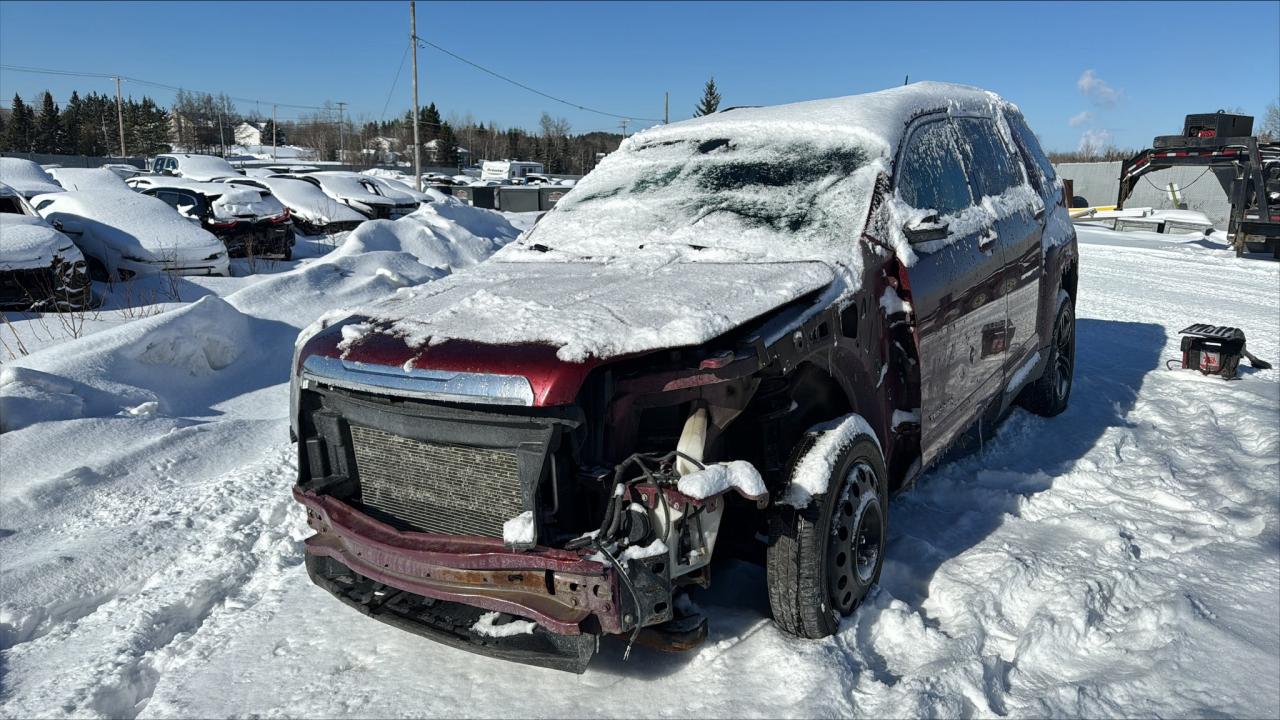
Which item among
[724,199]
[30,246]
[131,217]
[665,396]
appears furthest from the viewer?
[131,217]

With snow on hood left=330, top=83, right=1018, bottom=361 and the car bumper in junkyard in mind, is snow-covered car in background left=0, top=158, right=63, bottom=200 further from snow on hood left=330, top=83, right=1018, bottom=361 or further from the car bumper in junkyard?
the car bumper in junkyard

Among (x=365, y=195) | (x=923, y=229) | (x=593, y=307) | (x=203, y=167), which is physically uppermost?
(x=203, y=167)

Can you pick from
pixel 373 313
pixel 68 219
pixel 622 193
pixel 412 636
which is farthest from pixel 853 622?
pixel 68 219

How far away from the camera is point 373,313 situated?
129 inches

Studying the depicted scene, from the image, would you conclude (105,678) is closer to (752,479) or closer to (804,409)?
(752,479)

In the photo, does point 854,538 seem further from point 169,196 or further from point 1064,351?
point 169,196

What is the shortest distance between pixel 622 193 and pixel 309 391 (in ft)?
A: 6.47

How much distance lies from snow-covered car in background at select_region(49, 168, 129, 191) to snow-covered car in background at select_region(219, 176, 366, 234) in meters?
3.03

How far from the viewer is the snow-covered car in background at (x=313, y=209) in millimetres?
18938

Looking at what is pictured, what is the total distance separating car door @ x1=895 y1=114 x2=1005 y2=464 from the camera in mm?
3734

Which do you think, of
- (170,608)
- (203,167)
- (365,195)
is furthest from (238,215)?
(203,167)

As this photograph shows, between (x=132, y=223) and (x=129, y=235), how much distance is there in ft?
2.07

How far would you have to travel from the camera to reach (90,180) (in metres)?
15.3

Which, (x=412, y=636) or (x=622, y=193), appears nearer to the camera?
(x=412, y=636)
